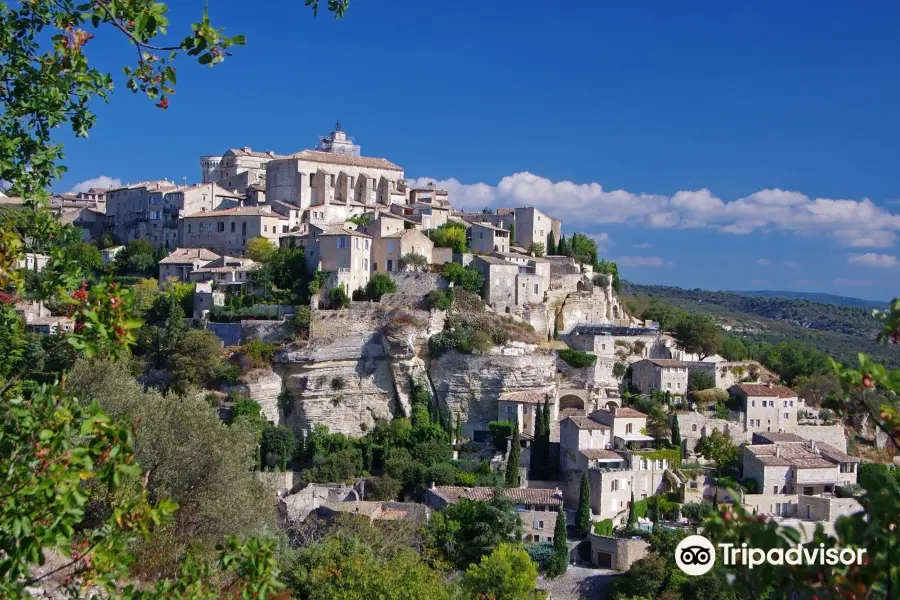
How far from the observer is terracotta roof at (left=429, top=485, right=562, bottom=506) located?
34312mm

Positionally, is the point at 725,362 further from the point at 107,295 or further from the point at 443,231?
the point at 107,295

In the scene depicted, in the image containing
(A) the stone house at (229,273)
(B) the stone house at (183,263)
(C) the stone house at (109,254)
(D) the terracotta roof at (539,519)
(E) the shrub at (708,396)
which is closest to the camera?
A: (D) the terracotta roof at (539,519)

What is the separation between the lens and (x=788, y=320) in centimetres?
14888

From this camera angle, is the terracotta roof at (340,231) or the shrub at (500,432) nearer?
the shrub at (500,432)

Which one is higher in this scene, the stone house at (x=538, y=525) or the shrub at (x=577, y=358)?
the shrub at (x=577, y=358)

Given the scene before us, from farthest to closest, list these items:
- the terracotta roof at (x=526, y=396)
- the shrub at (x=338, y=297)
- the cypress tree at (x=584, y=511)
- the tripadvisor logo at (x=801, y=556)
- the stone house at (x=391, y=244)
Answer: the stone house at (x=391, y=244) < the shrub at (x=338, y=297) < the terracotta roof at (x=526, y=396) < the cypress tree at (x=584, y=511) < the tripadvisor logo at (x=801, y=556)

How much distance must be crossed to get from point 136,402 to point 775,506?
26.3 metres

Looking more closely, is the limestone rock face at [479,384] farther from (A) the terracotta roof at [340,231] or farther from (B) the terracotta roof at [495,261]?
(A) the terracotta roof at [340,231]

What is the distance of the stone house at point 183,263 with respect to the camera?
48344mm

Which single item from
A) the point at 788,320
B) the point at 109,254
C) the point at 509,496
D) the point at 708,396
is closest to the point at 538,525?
the point at 509,496

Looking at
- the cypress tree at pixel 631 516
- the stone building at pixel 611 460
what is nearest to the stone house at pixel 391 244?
the stone building at pixel 611 460

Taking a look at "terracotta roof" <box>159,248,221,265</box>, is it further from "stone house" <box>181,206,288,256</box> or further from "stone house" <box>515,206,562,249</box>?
"stone house" <box>515,206,562,249</box>

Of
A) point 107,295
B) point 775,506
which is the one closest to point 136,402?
point 107,295

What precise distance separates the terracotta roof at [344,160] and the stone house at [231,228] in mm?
4899
